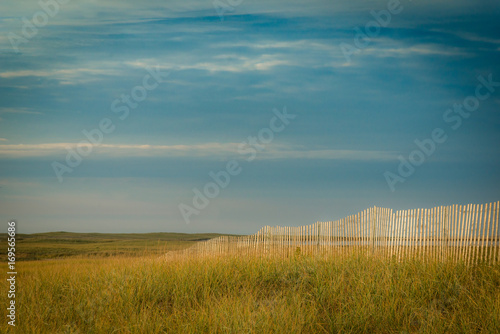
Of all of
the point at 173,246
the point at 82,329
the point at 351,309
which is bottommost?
the point at 82,329

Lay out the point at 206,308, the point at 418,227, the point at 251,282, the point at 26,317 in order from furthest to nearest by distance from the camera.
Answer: the point at 418,227 < the point at 251,282 < the point at 26,317 < the point at 206,308

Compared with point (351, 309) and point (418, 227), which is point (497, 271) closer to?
point (418, 227)

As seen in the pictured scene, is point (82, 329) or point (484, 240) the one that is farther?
point (484, 240)

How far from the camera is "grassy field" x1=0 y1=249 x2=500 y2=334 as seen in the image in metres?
5.79

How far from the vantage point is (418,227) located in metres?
12.1

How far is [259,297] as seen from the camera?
24.1 ft

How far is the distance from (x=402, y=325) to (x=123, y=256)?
709cm

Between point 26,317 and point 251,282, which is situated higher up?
point 251,282

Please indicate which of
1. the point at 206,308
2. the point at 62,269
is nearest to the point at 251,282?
the point at 206,308

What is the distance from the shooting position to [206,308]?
6516mm

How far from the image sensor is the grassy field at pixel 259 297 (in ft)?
19.0

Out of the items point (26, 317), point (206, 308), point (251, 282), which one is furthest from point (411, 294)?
point (26, 317)

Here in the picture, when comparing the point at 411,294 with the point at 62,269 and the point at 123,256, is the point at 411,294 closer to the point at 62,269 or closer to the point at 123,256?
the point at 123,256

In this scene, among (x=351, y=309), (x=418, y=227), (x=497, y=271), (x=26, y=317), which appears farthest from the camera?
(x=418, y=227)
